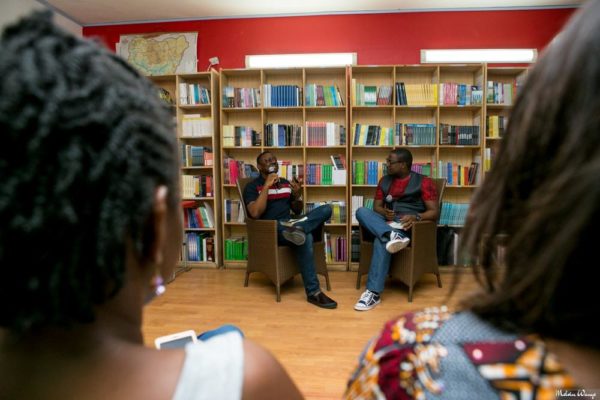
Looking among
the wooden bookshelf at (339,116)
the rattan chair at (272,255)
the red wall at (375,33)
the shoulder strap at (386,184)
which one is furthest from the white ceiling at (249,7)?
the rattan chair at (272,255)

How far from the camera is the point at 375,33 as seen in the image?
4699 mm

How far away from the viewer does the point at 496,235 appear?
1.60ft

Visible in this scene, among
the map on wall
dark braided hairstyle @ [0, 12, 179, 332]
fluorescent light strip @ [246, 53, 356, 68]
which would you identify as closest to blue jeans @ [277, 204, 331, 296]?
fluorescent light strip @ [246, 53, 356, 68]

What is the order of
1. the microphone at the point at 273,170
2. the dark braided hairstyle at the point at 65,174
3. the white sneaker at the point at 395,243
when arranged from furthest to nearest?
the microphone at the point at 273,170 < the white sneaker at the point at 395,243 < the dark braided hairstyle at the point at 65,174

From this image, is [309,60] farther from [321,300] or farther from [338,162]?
[321,300]

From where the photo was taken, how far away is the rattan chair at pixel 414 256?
131 inches

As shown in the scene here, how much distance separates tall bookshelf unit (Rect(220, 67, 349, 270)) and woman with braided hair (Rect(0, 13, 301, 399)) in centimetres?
402

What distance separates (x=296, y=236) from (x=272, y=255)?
0.29 metres

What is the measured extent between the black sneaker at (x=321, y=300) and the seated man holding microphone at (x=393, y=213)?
0.20m

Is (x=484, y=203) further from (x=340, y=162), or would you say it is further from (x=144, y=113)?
(x=340, y=162)

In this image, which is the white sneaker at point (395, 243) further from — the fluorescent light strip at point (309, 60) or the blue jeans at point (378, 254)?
the fluorescent light strip at point (309, 60)

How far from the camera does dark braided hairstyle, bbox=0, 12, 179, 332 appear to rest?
33cm

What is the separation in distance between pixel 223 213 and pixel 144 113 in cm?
433

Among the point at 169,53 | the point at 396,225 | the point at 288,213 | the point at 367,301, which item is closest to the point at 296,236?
the point at 288,213
